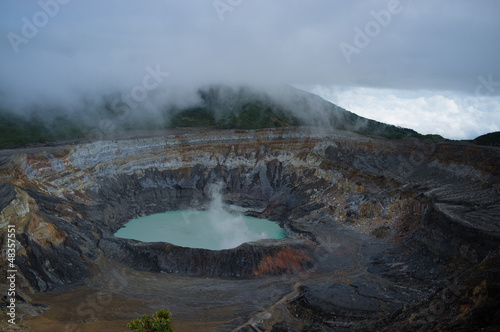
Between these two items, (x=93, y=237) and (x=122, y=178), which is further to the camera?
(x=122, y=178)

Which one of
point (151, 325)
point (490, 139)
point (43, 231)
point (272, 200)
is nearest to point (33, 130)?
point (43, 231)

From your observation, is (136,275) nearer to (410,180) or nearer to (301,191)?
(301,191)

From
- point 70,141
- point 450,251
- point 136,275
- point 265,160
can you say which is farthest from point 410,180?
point 70,141

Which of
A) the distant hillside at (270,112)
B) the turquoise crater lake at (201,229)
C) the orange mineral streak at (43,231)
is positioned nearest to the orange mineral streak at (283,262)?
the turquoise crater lake at (201,229)

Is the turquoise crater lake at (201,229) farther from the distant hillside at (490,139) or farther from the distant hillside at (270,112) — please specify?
the distant hillside at (490,139)

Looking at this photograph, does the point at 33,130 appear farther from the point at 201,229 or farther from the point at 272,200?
the point at 272,200

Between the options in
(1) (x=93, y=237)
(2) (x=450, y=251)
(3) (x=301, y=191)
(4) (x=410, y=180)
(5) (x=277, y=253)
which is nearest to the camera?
(2) (x=450, y=251)
